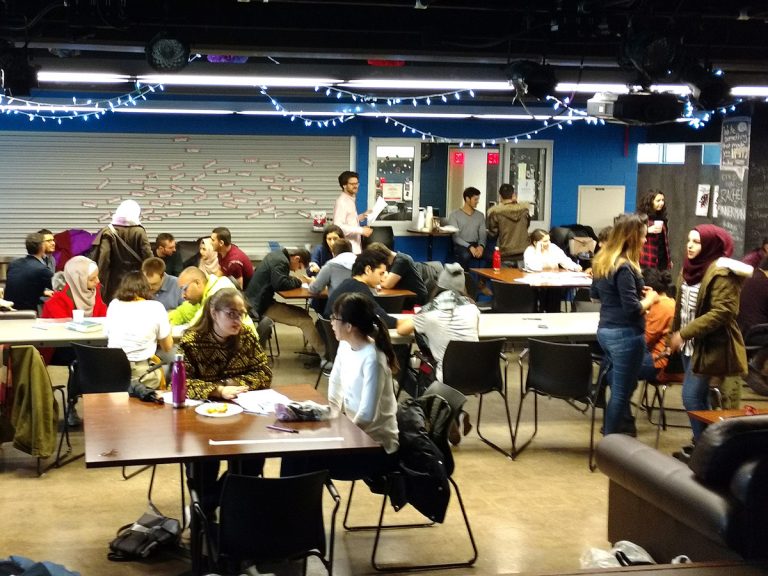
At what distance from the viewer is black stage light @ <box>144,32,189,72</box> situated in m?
7.01

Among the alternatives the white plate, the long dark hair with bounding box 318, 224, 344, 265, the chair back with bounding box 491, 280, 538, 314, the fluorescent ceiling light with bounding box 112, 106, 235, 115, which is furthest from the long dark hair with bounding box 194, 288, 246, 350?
the fluorescent ceiling light with bounding box 112, 106, 235, 115

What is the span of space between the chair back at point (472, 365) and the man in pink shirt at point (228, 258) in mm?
3410

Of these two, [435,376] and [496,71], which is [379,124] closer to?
[496,71]

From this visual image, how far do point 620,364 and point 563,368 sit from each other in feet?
1.29

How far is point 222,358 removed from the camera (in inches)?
213

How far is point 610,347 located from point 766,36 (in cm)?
320

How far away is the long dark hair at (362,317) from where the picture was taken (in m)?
5.10

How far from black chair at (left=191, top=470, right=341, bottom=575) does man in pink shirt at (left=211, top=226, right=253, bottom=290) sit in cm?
580

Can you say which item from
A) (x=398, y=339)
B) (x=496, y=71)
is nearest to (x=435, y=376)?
(x=398, y=339)

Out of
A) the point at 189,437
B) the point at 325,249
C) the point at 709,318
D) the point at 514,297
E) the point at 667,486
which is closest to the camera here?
the point at 189,437

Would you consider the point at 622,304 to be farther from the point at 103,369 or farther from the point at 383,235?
the point at 383,235

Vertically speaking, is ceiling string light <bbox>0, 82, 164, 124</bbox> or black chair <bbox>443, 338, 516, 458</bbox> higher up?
ceiling string light <bbox>0, 82, 164, 124</bbox>

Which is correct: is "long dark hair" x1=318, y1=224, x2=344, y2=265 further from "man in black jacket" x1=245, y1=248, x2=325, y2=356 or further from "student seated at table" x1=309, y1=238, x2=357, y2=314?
"student seated at table" x1=309, y1=238, x2=357, y2=314

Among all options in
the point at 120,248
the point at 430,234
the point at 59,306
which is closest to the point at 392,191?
the point at 430,234
